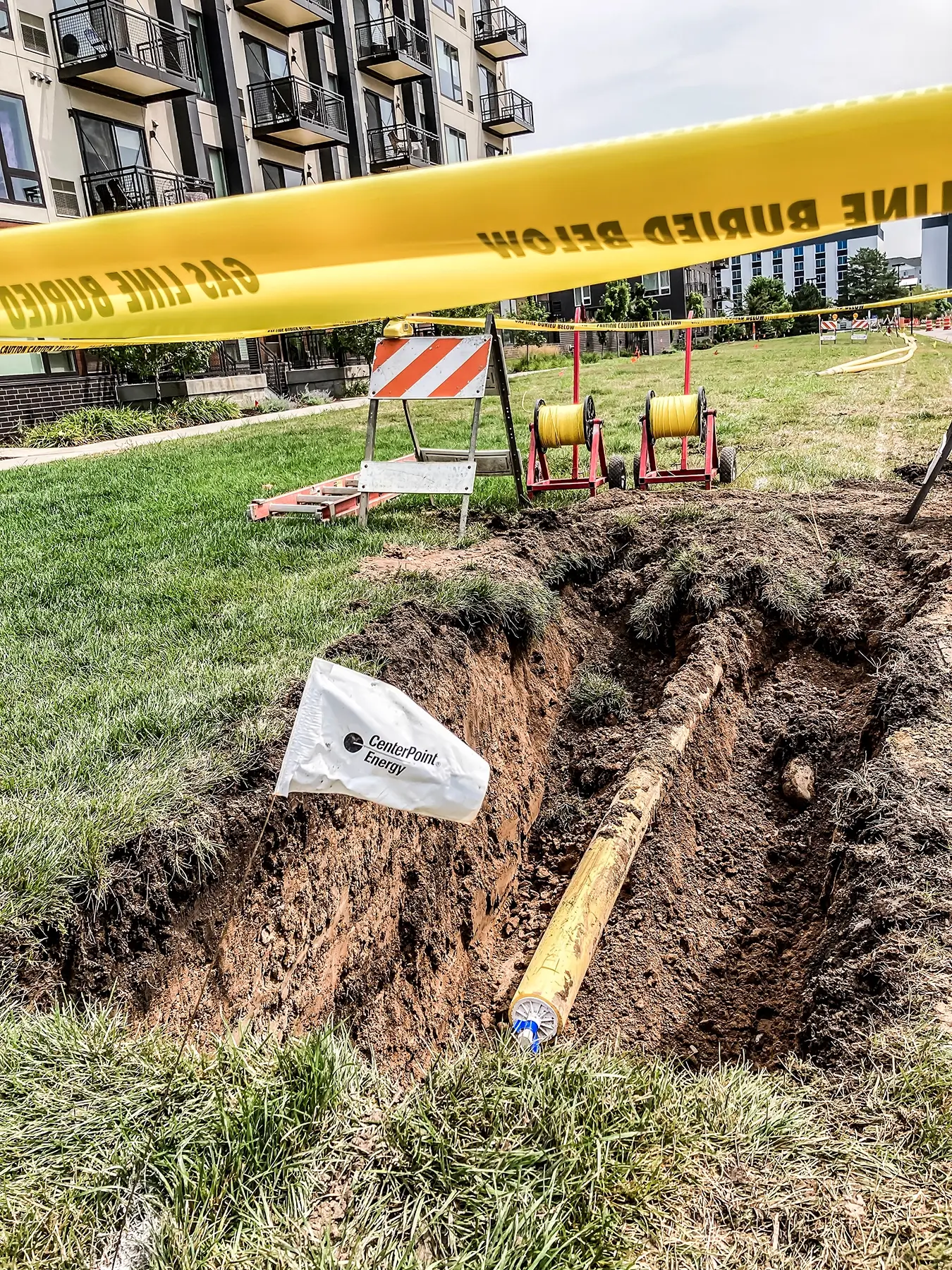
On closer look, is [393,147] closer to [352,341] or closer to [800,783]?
[352,341]

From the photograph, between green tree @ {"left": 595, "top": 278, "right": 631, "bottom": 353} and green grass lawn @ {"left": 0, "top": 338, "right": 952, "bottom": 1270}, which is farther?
green tree @ {"left": 595, "top": 278, "right": 631, "bottom": 353}

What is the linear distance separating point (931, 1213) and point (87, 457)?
12928 mm

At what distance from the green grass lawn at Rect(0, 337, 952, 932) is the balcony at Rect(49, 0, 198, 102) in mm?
11062

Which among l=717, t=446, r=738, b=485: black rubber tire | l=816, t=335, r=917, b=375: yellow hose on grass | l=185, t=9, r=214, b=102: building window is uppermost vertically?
l=185, t=9, r=214, b=102: building window

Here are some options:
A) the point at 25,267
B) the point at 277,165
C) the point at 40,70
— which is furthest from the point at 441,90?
the point at 25,267

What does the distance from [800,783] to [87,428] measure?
16053 millimetres

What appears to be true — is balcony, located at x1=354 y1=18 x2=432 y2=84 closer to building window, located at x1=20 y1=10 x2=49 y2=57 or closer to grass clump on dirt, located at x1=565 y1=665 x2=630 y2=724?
building window, located at x1=20 y1=10 x2=49 y2=57

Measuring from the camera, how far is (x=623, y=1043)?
3.08 metres

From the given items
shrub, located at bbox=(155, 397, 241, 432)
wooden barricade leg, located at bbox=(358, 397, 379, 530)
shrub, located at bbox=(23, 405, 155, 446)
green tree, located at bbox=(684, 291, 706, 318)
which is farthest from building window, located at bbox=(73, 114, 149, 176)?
green tree, located at bbox=(684, 291, 706, 318)

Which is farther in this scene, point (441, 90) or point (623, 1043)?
point (441, 90)

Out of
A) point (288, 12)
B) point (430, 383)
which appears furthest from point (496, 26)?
point (430, 383)

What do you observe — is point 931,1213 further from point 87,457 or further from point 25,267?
point 87,457

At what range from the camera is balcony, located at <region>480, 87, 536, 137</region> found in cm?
4194

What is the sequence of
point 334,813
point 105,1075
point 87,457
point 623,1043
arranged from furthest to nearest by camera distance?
point 87,457, point 334,813, point 623,1043, point 105,1075
